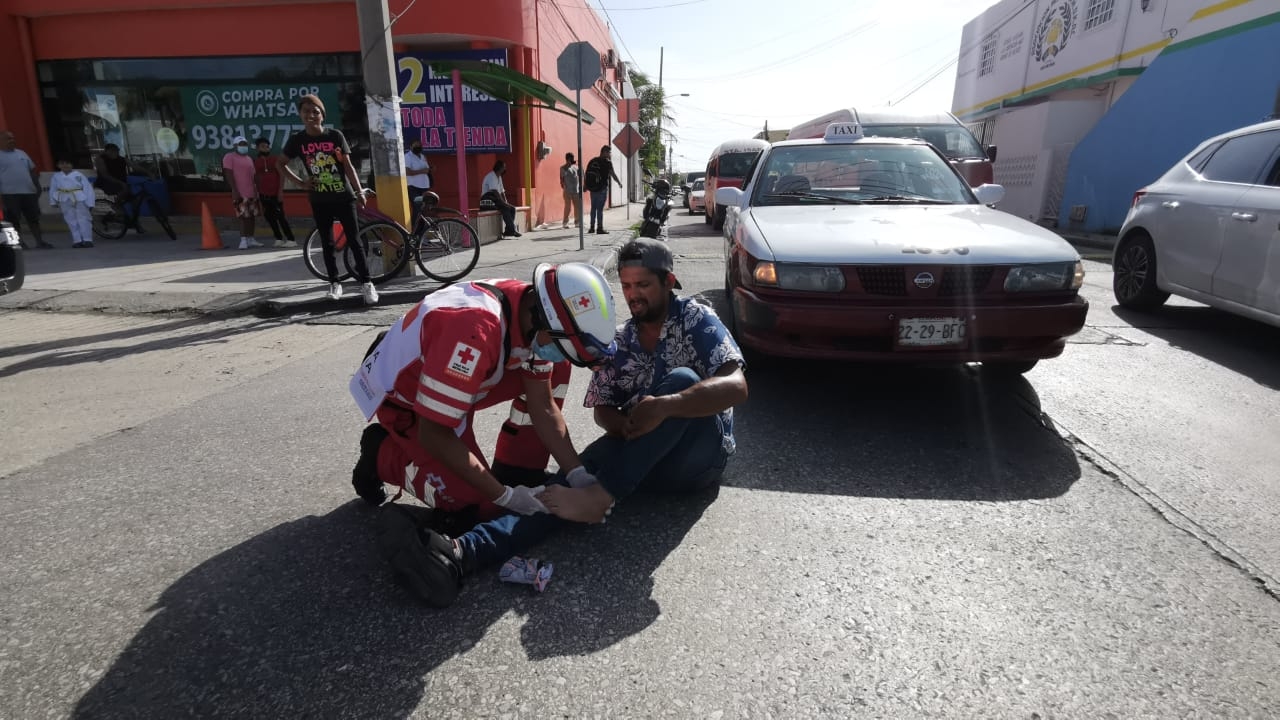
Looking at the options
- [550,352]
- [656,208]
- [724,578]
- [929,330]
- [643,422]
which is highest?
[656,208]

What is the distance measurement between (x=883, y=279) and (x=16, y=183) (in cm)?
1290

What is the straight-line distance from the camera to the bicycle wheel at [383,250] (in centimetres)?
711

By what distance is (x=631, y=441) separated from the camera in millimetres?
2344

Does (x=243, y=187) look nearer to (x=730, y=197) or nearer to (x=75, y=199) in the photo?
(x=75, y=199)

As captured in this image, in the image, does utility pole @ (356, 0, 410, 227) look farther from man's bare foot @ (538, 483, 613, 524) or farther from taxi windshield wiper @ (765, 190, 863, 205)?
man's bare foot @ (538, 483, 613, 524)

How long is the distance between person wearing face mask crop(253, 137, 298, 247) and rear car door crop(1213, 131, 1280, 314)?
11.4m

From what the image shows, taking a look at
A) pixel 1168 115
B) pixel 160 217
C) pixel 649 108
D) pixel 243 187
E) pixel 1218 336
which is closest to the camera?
pixel 1218 336

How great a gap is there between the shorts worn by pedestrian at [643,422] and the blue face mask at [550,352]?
157mm

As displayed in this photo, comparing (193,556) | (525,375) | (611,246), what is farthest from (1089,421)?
(611,246)

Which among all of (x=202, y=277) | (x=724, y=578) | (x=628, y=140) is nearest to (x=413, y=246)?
(x=202, y=277)

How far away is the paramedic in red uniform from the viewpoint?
1.94 metres

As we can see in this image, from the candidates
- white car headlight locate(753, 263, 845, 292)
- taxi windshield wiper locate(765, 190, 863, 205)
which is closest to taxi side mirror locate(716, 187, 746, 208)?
taxi windshield wiper locate(765, 190, 863, 205)

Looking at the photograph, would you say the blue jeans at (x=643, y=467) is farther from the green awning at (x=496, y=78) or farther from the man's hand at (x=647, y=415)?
the green awning at (x=496, y=78)

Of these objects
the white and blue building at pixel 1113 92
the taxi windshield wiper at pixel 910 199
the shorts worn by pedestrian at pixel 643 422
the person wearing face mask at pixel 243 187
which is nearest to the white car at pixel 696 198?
the white and blue building at pixel 1113 92
